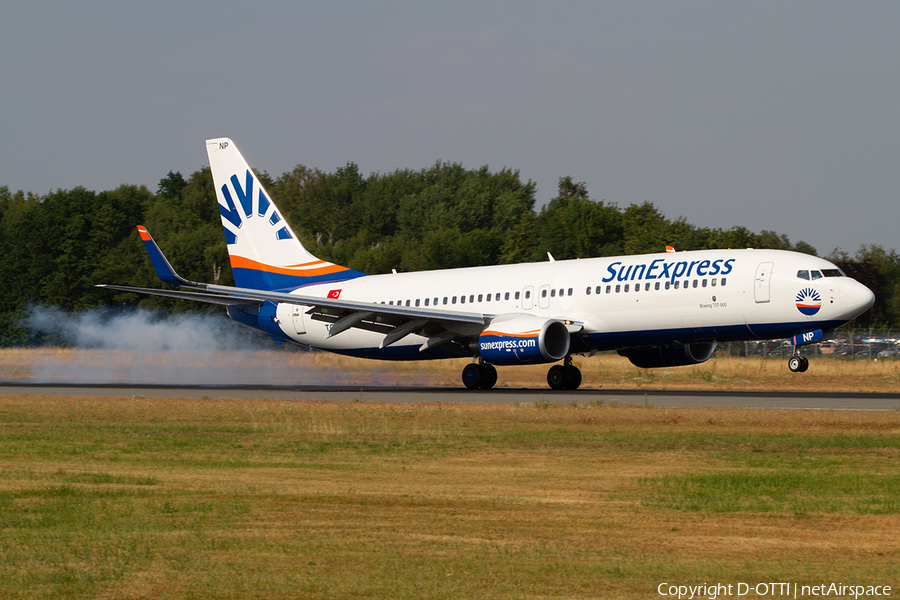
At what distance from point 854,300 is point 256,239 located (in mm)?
20792

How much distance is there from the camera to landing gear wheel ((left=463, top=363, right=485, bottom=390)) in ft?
104

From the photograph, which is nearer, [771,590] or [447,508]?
[771,590]

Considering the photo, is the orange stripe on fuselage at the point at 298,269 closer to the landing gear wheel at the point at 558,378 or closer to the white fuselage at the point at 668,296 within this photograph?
the white fuselage at the point at 668,296

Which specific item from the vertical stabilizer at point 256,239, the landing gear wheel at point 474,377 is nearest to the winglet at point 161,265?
the vertical stabilizer at point 256,239

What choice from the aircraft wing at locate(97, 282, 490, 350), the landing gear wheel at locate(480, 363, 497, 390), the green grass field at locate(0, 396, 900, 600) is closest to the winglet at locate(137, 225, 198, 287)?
the aircraft wing at locate(97, 282, 490, 350)

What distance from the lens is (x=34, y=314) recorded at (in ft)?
184

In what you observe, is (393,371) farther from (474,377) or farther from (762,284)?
(762,284)

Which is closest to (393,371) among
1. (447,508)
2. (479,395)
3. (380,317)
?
(380,317)

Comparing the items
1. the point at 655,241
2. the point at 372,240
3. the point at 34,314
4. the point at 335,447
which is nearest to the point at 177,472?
the point at 335,447

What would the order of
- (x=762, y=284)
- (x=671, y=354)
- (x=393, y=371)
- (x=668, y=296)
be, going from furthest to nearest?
1. (x=393, y=371)
2. (x=671, y=354)
3. (x=668, y=296)
4. (x=762, y=284)

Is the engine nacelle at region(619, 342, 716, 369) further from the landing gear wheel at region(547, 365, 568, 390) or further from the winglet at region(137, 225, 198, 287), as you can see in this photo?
the winglet at region(137, 225, 198, 287)

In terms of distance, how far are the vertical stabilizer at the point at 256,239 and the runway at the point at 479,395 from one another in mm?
4233

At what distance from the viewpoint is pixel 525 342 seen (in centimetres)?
2870

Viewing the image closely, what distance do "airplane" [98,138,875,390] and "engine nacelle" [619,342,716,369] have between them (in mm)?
43
